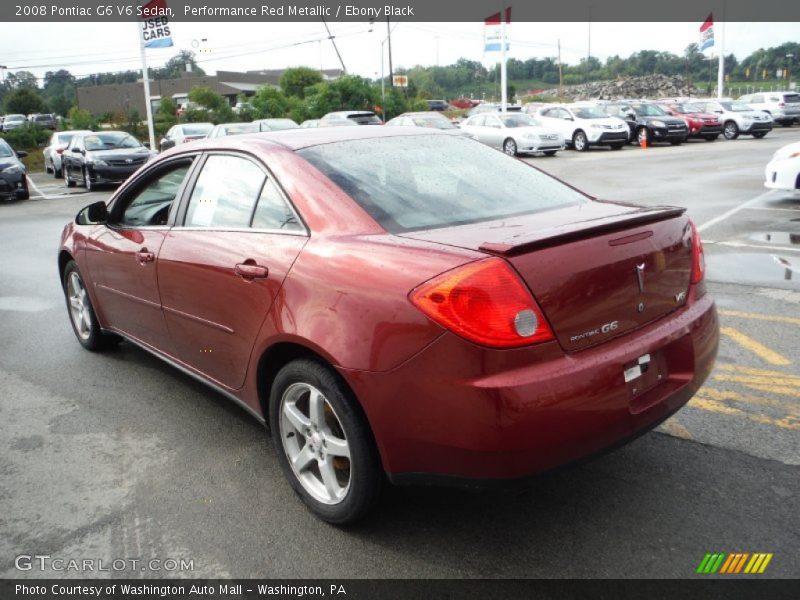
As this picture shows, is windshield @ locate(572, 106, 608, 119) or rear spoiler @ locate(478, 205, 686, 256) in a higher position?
windshield @ locate(572, 106, 608, 119)

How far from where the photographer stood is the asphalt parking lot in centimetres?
282

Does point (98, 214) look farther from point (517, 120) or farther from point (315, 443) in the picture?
point (517, 120)

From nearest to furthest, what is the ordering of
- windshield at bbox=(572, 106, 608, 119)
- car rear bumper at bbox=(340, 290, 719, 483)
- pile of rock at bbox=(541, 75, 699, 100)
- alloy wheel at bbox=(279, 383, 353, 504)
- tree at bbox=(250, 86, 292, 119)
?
1. car rear bumper at bbox=(340, 290, 719, 483)
2. alloy wheel at bbox=(279, 383, 353, 504)
3. windshield at bbox=(572, 106, 608, 119)
4. tree at bbox=(250, 86, 292, 119)
5. pile of rock at bbox=(541, 75, 699, 100)

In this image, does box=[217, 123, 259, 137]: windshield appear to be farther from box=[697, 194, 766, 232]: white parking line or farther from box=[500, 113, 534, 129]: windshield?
box=[697, 194, 766, 232]: white parking line

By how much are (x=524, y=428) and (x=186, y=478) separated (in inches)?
73.6

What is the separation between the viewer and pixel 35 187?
2294 cm

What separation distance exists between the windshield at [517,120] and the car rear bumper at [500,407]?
2408 centimetres

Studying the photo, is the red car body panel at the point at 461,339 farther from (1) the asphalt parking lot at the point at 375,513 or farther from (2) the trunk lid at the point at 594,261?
(1) the asphalt parking lot at the point at 375,513

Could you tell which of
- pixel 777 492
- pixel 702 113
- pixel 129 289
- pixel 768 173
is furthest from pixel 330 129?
pixel 702 113

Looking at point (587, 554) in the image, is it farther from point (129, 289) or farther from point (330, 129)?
point (129, 289)

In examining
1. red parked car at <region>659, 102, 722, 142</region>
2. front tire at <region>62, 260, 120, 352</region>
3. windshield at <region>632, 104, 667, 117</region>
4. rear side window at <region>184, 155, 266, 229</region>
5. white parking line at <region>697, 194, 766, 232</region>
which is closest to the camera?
rear side window at <region>184, 155, 266, 229</region>

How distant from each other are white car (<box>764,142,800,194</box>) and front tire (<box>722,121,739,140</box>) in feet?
69.5

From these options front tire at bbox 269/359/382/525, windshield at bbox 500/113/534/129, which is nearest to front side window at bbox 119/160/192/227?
front tire at bbox 269/359/382/525

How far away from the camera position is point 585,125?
27.8 m
